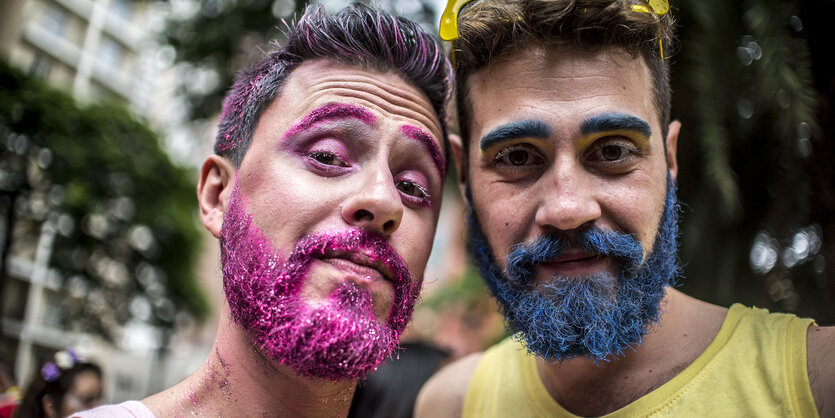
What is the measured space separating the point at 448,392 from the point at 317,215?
143 cm

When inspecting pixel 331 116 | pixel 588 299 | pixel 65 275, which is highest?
pixel 331 116

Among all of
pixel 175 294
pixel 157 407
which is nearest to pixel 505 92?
pixel 157 407

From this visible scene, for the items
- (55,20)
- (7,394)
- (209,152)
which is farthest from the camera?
(55,20)

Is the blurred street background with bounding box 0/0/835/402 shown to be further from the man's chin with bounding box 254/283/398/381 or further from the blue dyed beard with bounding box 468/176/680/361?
the blue dyed beard with bounding box 468/176/680/361

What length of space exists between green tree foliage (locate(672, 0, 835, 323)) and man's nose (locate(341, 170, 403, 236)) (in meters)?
2.13

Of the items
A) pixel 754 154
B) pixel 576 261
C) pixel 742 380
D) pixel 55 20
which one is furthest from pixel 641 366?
pixel 55 20

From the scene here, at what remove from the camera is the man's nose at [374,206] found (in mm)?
2111

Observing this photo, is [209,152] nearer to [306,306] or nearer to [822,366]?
[306,306]

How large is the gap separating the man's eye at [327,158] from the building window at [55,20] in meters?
32.6

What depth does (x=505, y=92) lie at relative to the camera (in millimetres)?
2428

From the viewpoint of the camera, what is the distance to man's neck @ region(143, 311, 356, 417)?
2174mm

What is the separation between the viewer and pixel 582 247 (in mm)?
2211

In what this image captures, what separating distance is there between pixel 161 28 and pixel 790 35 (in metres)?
6.28

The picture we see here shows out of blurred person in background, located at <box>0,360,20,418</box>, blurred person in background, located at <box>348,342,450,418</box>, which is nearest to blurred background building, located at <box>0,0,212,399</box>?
blurred person in background, located at <box>0,360,20,418</box>
